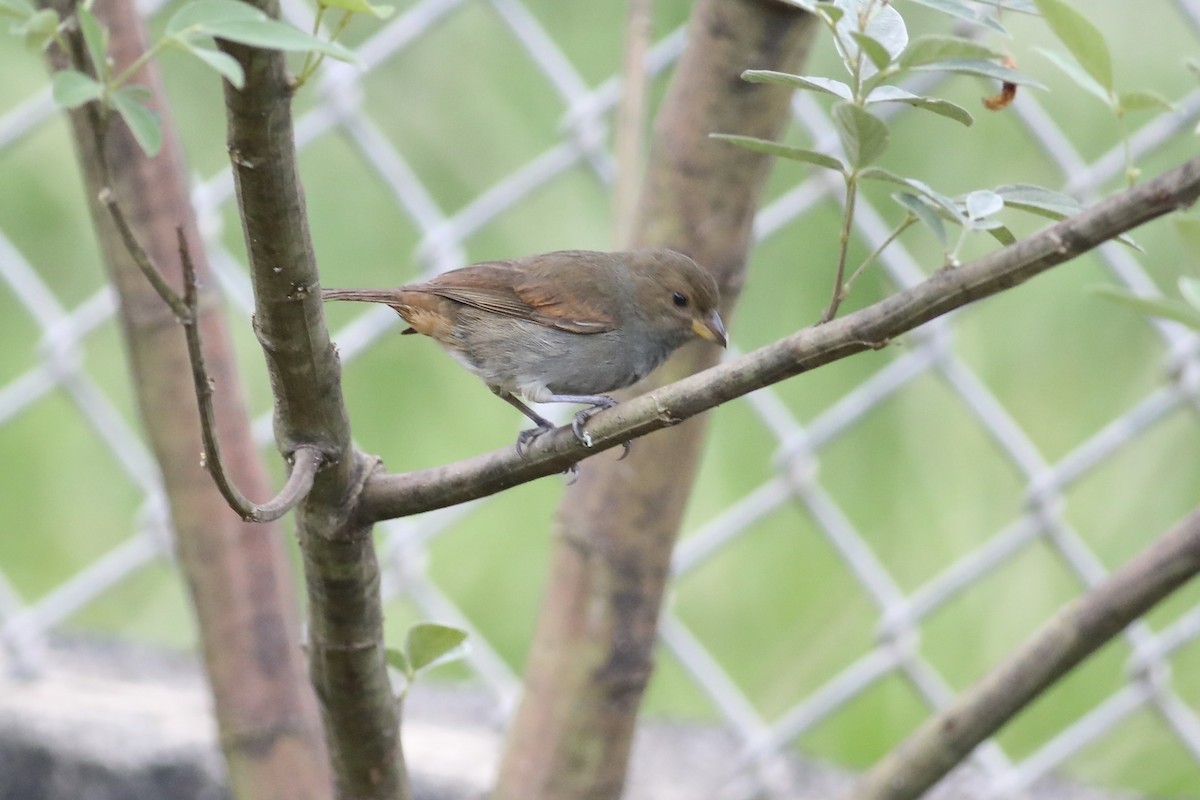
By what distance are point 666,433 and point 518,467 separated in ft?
2.11

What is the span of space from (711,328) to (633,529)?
375 mm

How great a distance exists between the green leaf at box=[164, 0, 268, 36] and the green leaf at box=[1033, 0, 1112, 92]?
560 mm

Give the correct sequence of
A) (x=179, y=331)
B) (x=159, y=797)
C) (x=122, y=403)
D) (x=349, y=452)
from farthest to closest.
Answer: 1. (x=122, y=403)
2. (x=159, y=797)
3. (x=179, y=331)
4. (x=349, y=452)

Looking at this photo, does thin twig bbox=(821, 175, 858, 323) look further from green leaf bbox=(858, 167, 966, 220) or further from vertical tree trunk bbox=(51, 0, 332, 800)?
vertical tree trunk bbox=(51, 0, 332, 800)

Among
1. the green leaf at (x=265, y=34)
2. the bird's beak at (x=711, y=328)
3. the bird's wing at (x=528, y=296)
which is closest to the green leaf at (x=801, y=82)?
the green leaf at (x=265, y=34)

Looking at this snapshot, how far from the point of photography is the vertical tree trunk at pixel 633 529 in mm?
1779

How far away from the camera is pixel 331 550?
4.04ft

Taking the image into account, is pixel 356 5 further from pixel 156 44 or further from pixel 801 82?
pixel 801 82

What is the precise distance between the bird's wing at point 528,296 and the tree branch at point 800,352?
0.97 metres

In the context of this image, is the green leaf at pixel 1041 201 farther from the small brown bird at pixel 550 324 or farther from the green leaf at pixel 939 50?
the small brown bird at pixel 550 324

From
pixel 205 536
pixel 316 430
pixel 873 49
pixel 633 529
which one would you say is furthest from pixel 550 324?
pixel 873 49

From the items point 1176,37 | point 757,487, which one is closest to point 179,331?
point 757,487

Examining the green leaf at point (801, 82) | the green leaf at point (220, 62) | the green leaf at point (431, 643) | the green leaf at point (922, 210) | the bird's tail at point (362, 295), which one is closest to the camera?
the green leaf at point (220, 62)

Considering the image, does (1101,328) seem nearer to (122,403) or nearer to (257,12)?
(122,403)
